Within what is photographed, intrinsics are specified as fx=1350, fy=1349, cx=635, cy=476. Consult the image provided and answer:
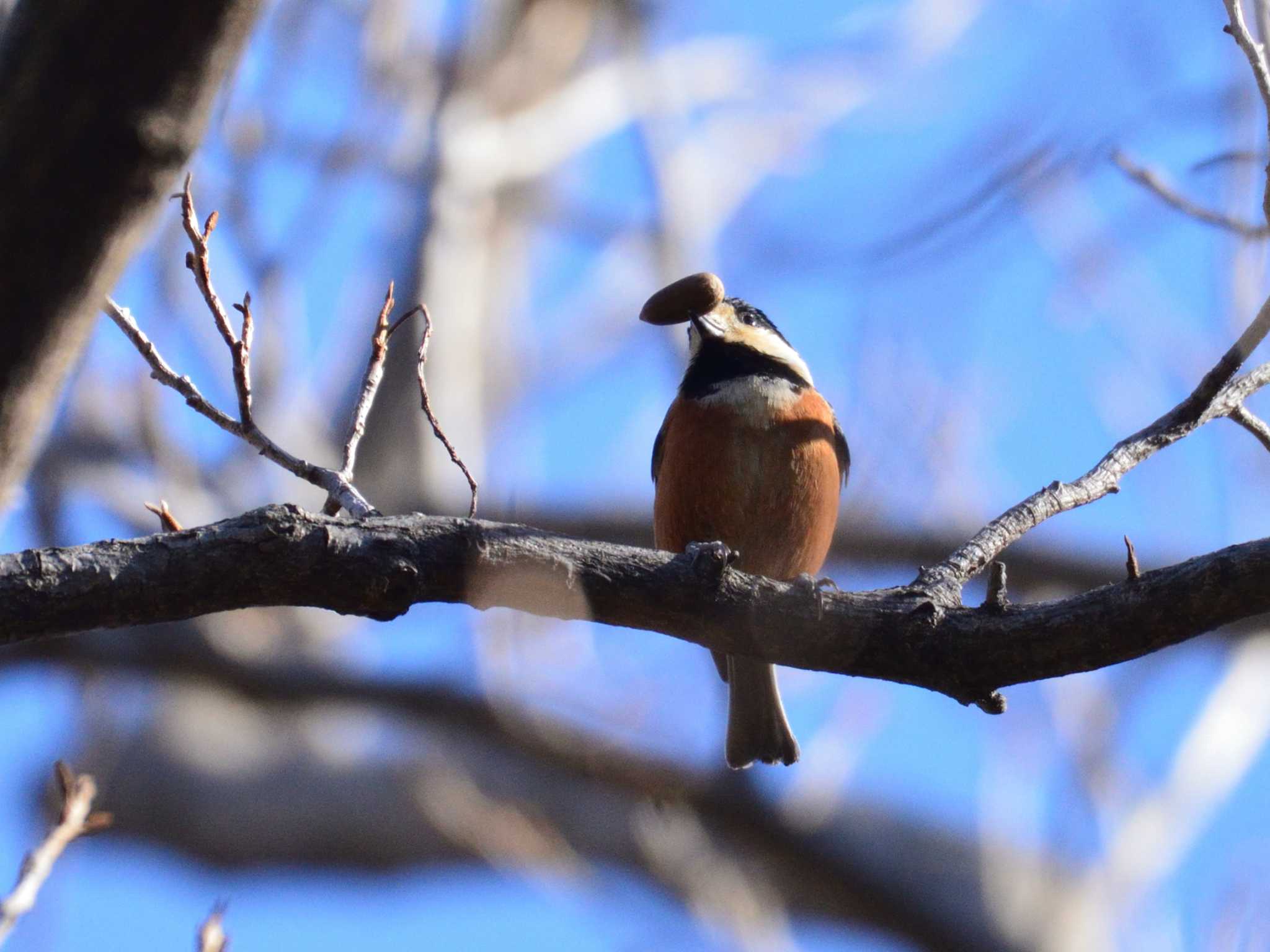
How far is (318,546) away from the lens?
2.64 meters

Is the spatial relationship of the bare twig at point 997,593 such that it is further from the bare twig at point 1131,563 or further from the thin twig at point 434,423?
the thin twig at point 434,423

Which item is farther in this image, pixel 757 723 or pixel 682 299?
pixel 757 723

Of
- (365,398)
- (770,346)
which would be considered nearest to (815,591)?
(365,398)

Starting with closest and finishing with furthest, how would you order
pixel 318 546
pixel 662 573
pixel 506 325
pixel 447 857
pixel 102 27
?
pixel 102 27 < pixel 318 546 < pixel 662 573 < pixel 447 857 < pixel 506 325

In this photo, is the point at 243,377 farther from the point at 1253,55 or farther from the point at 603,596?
the point at 1253,55

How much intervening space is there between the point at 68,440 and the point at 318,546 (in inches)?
343

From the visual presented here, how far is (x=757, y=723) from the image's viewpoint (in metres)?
5.62

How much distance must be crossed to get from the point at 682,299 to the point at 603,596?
61.5 inches

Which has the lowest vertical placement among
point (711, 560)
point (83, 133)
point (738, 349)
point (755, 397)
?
point (83, 133)

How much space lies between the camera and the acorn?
425 centimetres

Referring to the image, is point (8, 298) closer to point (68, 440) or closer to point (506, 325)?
point (68, 440)

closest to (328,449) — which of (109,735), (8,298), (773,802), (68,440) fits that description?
(68,440)

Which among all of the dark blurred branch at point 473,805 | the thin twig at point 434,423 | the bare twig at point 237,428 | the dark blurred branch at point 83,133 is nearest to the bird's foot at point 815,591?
the thin twig at point 434,423

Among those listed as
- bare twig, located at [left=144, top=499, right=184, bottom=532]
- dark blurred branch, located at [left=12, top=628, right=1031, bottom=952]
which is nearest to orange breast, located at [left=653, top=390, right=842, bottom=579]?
bare twig, located at [left=144, top=499, right=184, bottom=532]
